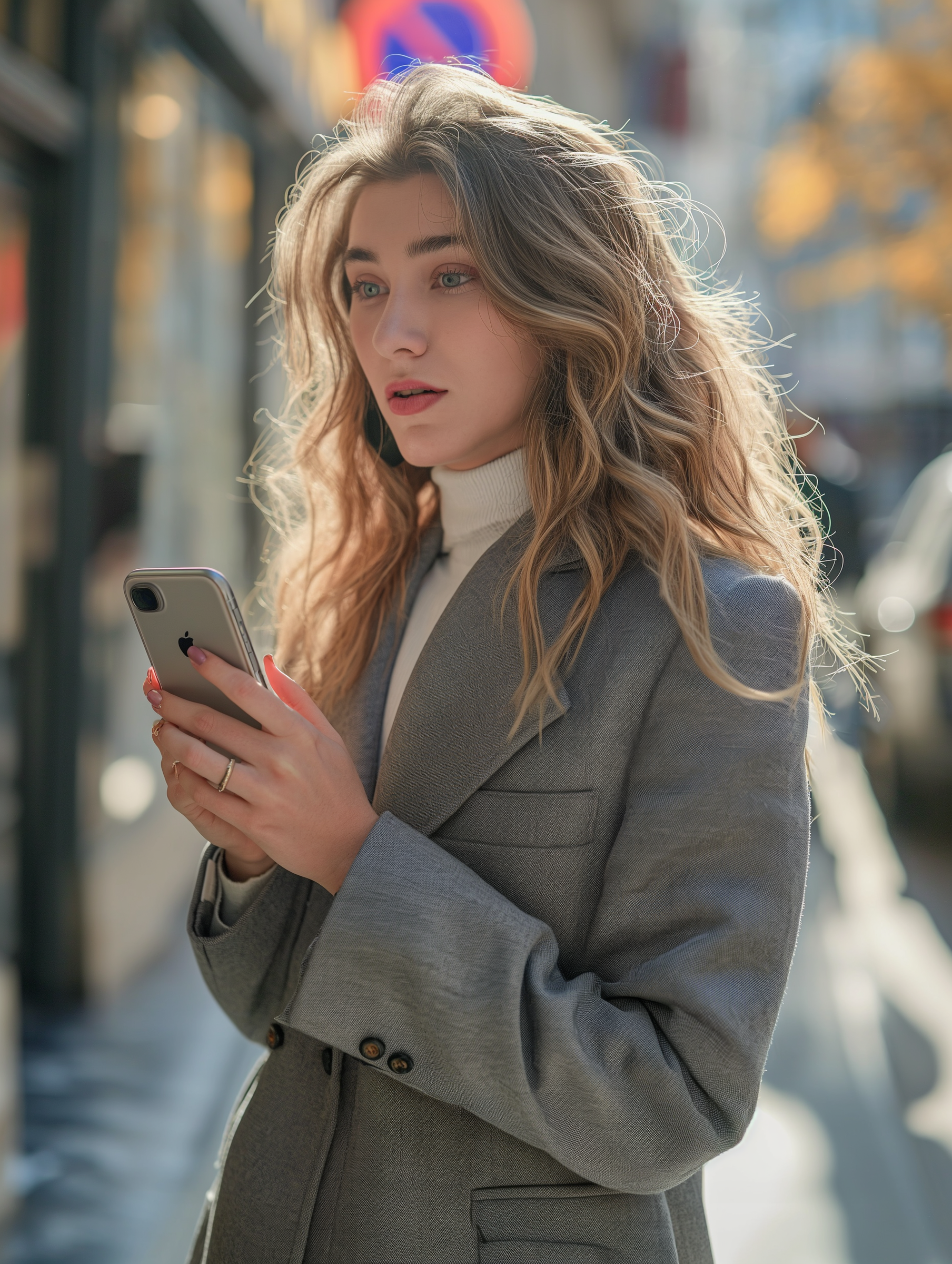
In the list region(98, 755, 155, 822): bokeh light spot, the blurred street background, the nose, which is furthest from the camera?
region(98, 755, 155, 822): bokeh light spot

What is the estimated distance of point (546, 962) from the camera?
116cm

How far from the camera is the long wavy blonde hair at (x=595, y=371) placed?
1322 mm

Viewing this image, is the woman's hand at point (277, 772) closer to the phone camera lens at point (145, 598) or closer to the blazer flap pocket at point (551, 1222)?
the phone camera lens at point (145, 598)

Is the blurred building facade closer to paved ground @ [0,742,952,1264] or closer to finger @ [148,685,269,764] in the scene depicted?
paved ground @ [0,742,952,1264]

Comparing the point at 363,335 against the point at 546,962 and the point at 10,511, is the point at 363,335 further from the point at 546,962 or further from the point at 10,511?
the point at 10,511

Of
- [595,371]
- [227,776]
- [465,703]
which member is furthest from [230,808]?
[595,371]

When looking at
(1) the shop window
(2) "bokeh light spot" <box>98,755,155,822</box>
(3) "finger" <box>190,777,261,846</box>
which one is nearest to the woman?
(3) "finger" <box>190,777,261,846</box>

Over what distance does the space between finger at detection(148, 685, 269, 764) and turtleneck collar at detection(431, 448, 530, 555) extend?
1.48 ft

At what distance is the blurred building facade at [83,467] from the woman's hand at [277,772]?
2.07 meters

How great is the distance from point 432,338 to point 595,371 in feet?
0.63

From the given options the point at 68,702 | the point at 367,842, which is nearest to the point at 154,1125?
the point at 68,702

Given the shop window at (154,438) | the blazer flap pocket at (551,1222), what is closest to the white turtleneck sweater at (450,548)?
the blazer flap pocket at (551,1222)

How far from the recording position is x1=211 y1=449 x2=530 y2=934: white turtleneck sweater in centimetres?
→ 148

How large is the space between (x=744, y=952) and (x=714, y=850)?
10 centimetres
